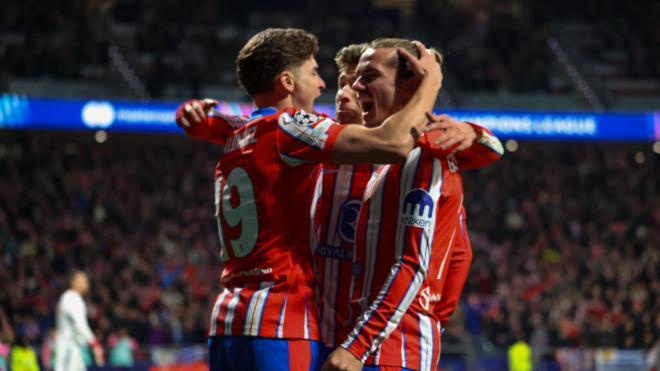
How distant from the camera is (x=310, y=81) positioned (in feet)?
11.3

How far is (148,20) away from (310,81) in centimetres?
1970

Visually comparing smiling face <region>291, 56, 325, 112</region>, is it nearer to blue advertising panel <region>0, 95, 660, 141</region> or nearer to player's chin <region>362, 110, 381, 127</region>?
player's chin <region>362, 110, 381, 127</region>

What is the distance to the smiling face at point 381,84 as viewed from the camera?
126 inches

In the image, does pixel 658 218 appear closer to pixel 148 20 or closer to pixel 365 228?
pixel 148 20

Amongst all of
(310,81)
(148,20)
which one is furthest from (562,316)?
(310,81)

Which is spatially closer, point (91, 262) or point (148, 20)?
point (91, 262)

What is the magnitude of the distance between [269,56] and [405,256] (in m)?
0.87

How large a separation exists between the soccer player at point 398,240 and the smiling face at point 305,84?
0.23 metres

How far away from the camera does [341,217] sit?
130 inches

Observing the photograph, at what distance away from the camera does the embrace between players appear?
3037 millimetres

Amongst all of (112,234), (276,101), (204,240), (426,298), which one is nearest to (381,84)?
(276,101)

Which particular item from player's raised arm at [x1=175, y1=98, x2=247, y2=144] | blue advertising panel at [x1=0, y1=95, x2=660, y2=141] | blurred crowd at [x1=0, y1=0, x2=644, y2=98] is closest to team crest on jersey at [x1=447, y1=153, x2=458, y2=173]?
player's raised arm at [x1=175, y1=98, x2=247, y2=144]

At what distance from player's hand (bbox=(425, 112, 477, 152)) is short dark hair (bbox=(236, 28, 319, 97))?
0.61 meters

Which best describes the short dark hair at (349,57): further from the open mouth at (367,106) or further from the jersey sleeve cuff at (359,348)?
the jersey sleeve cuff at (359,348)
